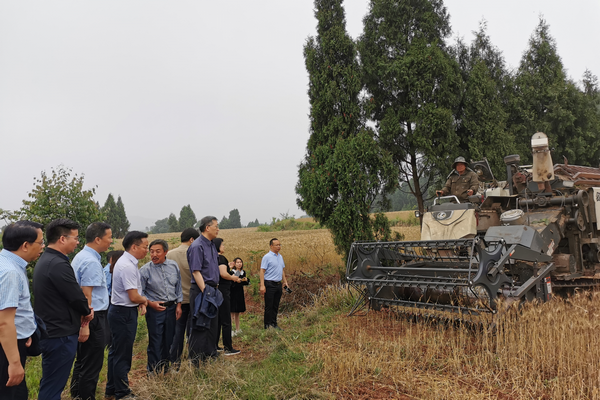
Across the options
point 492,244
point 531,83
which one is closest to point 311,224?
point 531,83

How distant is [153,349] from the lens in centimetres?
486

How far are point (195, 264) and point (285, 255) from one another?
8554mm

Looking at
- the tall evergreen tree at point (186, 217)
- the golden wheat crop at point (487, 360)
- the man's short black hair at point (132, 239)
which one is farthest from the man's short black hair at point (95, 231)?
the tall evergreen tree at point (186, 217)

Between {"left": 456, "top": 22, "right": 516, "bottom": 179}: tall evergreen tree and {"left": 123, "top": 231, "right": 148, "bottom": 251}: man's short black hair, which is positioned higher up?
{"left": 456, "top": 22, "right": 516, "bottom": 179}: tall evergreen tree

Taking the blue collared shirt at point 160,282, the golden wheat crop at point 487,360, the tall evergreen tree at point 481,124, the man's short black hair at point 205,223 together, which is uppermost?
the tall evergreen tree at point 481,124

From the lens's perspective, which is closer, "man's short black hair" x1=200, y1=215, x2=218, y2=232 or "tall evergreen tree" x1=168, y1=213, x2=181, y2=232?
"man's short black hair" x1=200, y1=215, x2=218, y2=232

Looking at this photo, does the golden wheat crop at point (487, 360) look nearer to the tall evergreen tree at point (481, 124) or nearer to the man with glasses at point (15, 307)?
the man with glasses at point (15, 307)

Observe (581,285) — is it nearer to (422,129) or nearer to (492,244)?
(492,244)

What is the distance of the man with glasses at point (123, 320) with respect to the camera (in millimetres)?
4340

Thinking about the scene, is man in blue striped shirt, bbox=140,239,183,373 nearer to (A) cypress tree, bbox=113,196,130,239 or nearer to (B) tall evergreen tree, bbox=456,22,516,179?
(B) tall evergreen tree, bbox=456,22,516,179

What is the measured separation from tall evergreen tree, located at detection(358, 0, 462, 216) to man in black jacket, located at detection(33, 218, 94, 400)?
8.55 meters

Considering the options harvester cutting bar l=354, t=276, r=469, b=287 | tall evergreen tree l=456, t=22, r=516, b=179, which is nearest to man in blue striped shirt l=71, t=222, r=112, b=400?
harvester cutting bar l=354, t=276, r=469, b=287

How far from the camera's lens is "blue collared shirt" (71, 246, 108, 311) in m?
3.95

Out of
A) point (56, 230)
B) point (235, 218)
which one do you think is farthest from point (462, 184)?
point (235, 218)
